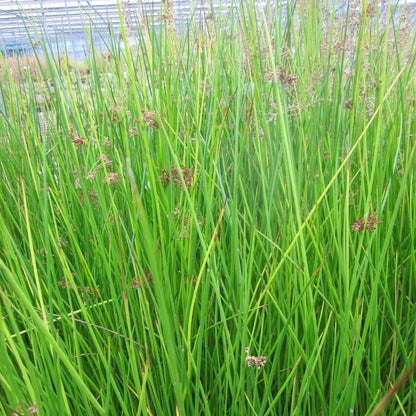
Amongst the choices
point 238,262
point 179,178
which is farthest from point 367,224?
point 179,178

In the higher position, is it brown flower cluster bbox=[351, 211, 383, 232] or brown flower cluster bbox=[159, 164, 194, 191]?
brown flower cluster bbox=[159, 164, 194, 191]

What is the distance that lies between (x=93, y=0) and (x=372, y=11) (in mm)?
3897

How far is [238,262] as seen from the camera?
0.73 metres

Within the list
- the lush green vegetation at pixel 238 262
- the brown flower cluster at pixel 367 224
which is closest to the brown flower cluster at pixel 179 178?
the lush green vegetation at pixel 238 262

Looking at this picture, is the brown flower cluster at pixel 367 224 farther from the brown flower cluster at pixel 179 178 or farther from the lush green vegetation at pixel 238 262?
the brown flower cluster at pixel 179 178

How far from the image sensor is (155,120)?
32.0 inches

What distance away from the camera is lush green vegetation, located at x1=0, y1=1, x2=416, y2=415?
2.20ft

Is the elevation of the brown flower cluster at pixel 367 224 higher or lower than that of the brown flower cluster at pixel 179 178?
lower

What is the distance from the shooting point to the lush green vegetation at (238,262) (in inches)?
26.5

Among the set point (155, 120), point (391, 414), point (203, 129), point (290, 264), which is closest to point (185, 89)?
point (203, 129)

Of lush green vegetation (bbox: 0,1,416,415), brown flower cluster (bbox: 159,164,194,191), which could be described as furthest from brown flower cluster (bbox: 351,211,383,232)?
brown flower cluster (bbox: 159,164,194,191)

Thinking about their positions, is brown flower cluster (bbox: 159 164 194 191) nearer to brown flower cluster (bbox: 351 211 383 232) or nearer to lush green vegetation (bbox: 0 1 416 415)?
lush green vegetation (bbox: 0 1 416 415)

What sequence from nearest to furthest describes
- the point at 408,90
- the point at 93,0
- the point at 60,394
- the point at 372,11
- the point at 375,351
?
the point at 60,394
the point at 375,351
the point at 372,11
the point at 408,90
the point at 93,0

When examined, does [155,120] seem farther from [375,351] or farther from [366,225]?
[375,351]
